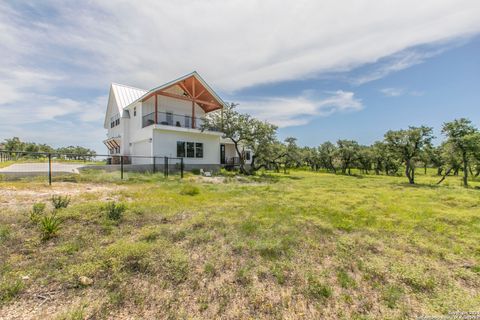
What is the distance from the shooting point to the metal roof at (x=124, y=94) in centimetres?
2000

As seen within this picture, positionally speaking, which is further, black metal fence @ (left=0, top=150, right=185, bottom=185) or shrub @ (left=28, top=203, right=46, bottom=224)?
black metal fence @ (left=0, top=150, right=185, bottom=185)

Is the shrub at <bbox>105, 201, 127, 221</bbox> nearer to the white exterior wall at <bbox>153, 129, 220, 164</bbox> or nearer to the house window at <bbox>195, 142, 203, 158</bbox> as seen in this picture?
the white exterior wall at <bbox>153, 129, 220, 164</bbox>

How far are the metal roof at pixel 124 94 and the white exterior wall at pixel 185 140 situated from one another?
6768 millimetres

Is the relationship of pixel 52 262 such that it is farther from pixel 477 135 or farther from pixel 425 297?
pixel 477 135

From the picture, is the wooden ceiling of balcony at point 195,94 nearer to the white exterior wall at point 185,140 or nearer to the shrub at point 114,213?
the white exterior wall at point 185,140

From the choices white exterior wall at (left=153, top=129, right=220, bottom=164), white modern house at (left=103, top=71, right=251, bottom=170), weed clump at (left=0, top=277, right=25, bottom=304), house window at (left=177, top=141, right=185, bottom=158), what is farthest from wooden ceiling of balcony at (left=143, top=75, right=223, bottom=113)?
weed clump at (left=0, top=277, right=25, bottom=304)

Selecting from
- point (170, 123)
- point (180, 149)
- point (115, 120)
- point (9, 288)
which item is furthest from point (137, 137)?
point (9, 288)

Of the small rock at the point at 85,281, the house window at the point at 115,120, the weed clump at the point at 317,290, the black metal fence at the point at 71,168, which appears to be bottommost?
the weed clump at the point at 317,290

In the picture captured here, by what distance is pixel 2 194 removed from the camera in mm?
6324

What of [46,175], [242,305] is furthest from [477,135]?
[46,175]

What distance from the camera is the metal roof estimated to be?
2000 centimetres

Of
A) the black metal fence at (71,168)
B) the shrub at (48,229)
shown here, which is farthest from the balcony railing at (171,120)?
the shrub at (48,229)

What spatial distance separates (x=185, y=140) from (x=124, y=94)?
370 inches

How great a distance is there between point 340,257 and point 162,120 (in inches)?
662
